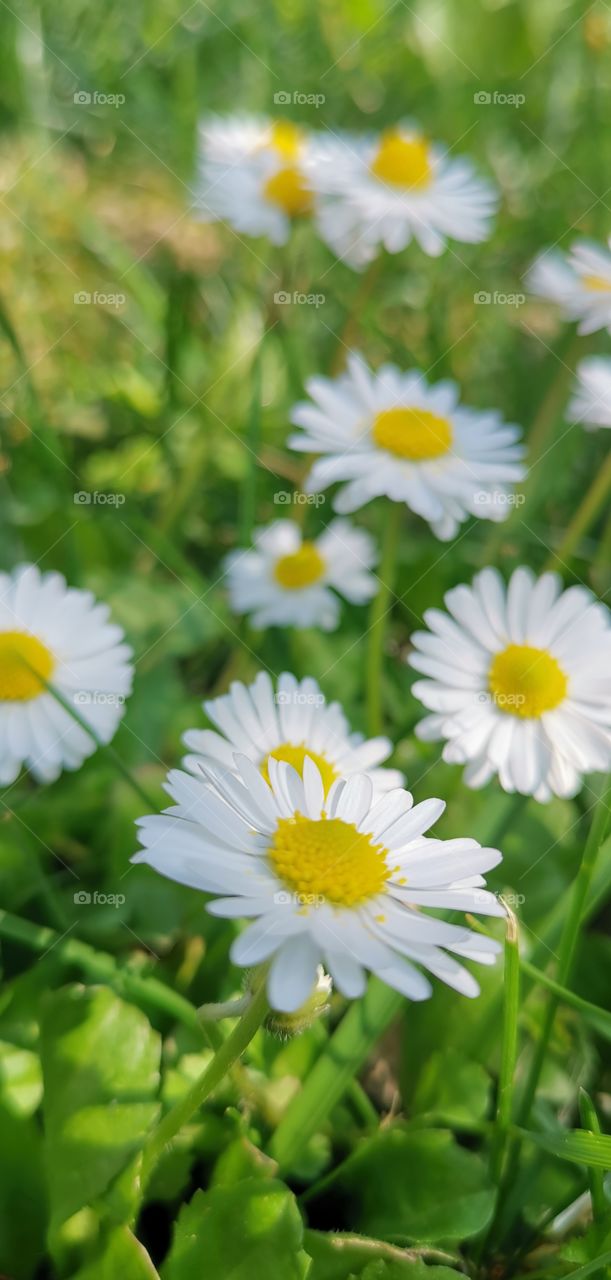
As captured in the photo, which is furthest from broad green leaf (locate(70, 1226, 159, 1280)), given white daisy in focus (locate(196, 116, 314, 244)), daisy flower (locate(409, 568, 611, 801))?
white daisy in focus (locate(196, 116, 314, 244))

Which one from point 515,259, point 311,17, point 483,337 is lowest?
point 483,337

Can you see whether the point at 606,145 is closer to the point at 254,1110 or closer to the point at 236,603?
the point at 236,603

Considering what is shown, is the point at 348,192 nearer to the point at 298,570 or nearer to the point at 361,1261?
the point at 298,570

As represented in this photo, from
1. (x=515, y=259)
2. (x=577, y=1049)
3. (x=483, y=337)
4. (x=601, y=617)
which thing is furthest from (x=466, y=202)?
(x=577, y=1049)

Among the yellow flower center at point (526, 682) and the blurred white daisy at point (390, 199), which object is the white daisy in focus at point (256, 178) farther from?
the yellow flower center at point (526, 682)

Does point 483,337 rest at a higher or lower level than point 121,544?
higher

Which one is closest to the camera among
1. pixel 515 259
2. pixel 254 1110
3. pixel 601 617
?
pixel 254 1110

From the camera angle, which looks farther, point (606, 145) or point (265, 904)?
point (606, 145)
